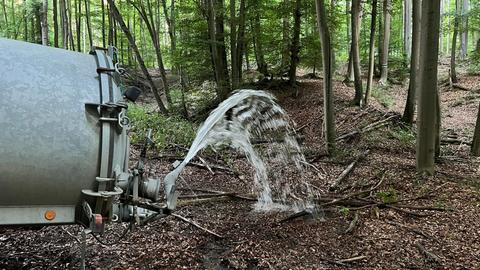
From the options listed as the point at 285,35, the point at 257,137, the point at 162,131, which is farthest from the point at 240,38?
the point at 257,137

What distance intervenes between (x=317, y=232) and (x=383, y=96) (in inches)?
550

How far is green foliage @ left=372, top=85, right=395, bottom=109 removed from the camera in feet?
54.4

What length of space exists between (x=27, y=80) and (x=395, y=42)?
26919 mm

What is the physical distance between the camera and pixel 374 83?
21641mm

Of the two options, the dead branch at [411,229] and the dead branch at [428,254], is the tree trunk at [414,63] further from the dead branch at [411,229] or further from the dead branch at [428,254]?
the dead branch at [428,254]

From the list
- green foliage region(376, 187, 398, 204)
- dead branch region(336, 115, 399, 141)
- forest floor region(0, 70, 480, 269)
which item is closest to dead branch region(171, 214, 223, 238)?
forest floor region(0, 70, 480, 269)

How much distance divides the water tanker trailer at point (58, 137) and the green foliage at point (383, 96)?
1424cm

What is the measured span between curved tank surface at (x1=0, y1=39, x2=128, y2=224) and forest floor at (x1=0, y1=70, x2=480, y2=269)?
5.32 ft

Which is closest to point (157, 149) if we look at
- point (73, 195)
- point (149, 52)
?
point (73, 195)

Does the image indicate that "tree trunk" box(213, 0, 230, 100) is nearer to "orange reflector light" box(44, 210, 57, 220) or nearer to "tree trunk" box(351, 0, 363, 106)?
"tree trunk" box(351, 0, 363, 106)

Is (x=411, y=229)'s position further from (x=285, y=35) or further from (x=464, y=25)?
(x=464, y=25)

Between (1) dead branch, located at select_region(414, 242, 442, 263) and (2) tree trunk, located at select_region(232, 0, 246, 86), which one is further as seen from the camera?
(2) tree trunk, located at select_region(232, 0, 246, 86)

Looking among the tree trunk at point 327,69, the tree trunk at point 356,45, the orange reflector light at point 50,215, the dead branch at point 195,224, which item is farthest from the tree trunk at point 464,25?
the orange reflector light at point 50,215

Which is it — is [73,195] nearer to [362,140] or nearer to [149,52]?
[362,140]
